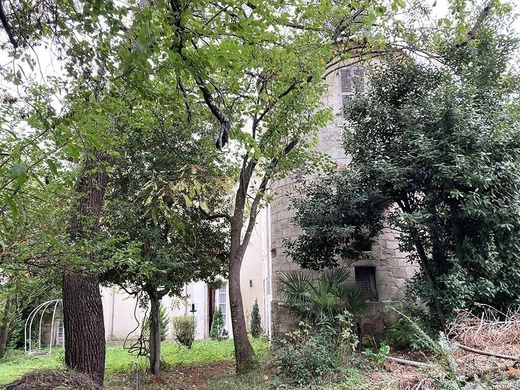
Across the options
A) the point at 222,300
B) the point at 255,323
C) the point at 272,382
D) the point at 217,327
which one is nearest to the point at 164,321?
the point at 217,327

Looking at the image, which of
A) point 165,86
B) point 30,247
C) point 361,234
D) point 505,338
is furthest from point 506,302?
point 30,247

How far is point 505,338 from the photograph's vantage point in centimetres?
511

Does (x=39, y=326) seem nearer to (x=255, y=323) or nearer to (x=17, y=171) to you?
(x=255, y=323)

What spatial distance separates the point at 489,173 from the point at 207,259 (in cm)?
507

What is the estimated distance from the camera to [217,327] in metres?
12.8

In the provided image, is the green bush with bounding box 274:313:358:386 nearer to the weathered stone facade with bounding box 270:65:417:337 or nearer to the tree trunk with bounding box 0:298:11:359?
the weathered stone facade with bounding box 270:65:417:337

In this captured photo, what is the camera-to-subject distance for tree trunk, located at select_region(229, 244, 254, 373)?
6.38m

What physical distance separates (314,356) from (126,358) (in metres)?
5.85

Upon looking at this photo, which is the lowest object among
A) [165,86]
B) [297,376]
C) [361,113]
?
[297,376]

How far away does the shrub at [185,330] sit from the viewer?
10812 mm

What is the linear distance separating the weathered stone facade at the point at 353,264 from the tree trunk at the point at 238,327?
159 cm

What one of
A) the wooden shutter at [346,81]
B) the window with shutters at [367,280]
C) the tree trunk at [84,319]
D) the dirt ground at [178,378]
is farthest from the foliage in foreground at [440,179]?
the tree trunk at [84,319]

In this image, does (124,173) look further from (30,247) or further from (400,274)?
(400,274)

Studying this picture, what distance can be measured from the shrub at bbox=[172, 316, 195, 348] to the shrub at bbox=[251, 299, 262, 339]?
2220 millimetres
